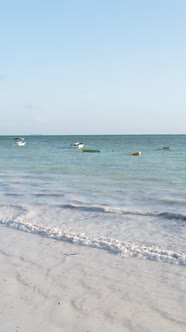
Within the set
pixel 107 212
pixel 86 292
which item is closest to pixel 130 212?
pixel 107 212

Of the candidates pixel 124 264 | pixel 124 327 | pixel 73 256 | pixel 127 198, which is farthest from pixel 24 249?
pixel 127 198

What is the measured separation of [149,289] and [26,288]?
74.3 inches

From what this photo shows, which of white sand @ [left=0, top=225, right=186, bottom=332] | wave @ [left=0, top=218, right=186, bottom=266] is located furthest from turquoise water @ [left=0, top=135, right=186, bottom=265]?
white sand @ [left=0, top=225, right=186, bottom=332]

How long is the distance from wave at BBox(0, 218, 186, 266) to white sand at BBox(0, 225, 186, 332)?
0.93ft

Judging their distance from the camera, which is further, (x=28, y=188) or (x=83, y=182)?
(x=83, y=182)

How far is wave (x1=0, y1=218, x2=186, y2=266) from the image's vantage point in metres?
8.06

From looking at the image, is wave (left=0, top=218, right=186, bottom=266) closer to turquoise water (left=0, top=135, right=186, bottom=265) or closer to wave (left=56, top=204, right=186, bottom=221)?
turquoise water (left=0, top=135, right=186, bottom=265)

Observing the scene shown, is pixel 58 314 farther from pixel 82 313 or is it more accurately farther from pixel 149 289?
pixel 149 289

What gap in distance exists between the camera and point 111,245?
8.87m

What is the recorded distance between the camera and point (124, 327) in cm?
521

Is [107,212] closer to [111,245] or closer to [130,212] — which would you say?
[130,212]

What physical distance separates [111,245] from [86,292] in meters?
2.61

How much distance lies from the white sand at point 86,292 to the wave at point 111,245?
0.28 metres

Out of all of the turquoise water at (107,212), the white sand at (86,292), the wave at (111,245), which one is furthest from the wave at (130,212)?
the white sand at (86,292)
